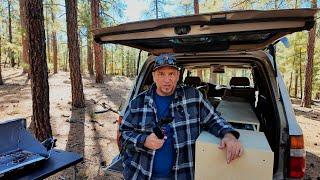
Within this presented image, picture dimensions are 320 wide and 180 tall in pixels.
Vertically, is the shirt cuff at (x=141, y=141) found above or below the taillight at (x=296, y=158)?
above

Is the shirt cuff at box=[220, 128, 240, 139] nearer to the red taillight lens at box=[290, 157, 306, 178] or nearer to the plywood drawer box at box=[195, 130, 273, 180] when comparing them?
the plywood drawer box at box=[195, 130, 273, 180]

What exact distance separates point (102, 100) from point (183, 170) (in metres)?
8.91

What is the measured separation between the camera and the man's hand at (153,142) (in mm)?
2123

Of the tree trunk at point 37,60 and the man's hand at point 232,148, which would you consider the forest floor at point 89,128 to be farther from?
the man's hand at point 232,148

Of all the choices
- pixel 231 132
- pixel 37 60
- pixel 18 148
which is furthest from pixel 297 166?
pixel 37 60

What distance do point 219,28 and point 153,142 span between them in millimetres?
981

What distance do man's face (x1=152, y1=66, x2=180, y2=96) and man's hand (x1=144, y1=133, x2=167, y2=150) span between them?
41 centimetres

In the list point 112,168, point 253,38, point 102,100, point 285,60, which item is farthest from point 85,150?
point 285,60

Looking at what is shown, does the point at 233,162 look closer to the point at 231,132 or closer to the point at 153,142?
the point at 231,132

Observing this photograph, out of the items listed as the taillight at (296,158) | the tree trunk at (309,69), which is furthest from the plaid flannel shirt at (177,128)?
the tree trunk at (309,69)

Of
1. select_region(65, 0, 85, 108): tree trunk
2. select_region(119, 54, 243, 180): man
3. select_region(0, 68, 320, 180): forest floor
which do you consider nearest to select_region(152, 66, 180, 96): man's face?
select_region(119, 54, 243, 180): man

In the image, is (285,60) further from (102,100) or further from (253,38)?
(253,38)

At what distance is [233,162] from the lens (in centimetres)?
207

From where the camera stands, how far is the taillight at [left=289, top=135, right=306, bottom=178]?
251 cm
